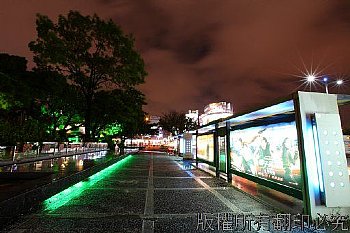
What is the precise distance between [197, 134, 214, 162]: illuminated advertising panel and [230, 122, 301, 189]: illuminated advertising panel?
3918 millimetres

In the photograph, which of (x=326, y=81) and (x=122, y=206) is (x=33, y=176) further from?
(x=326, y=81)

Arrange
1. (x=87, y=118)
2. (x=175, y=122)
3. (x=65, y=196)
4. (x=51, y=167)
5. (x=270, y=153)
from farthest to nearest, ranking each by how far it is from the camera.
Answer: (x=175, y=122)
(x=87, y=118)
(x=51, y=167)
(x=270, y=153)
(x=65, y=196)

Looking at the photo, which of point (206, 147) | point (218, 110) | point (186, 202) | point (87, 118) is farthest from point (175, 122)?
point (186, 202)

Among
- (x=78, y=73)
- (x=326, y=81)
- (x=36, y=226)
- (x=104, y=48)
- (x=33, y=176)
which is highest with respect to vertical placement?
Answer: (x=104, y=48)

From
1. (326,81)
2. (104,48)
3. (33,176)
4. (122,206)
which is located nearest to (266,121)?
(122,206)

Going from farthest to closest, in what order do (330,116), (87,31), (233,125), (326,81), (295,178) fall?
(87,31), (326,81), (233,125), (295,178), (330,116)

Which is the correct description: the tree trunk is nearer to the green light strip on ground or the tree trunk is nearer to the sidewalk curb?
the green light strip on ground

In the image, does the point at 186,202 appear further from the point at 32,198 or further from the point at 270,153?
the point at 32,198

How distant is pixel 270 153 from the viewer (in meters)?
6.74

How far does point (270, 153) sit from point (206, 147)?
7.57 metres

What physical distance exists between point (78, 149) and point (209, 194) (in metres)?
16.0

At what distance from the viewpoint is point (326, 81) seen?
43.7 ft

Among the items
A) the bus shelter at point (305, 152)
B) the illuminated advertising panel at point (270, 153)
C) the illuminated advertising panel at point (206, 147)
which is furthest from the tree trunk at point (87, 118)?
the bus shelter at point (305, 152)

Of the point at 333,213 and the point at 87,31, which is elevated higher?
the point at 87,31
